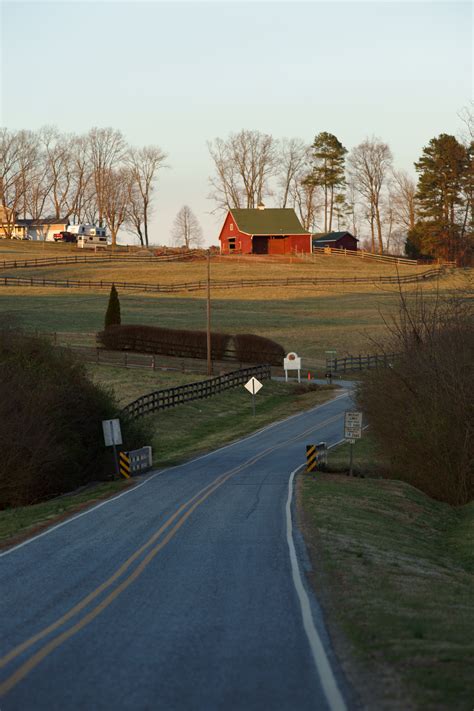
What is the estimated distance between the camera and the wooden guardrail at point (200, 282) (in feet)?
376

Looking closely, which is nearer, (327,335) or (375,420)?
(375,420)

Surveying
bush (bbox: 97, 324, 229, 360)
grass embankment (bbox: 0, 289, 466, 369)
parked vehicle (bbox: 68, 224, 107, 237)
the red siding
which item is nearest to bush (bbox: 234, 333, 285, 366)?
bush (bbox: 97, 324, 229, 360)

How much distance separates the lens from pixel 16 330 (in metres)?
38.0

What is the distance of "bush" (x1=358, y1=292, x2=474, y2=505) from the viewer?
2881 centimetres

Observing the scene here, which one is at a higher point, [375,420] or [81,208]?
[81,208]

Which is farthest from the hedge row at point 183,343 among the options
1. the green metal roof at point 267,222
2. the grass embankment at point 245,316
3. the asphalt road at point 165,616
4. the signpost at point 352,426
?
the green metal roof at point 267,222

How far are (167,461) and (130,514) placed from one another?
15.5 meters

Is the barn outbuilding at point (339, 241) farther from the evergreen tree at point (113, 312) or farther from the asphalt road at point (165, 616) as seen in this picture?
the asphalt road at point (165, 616)

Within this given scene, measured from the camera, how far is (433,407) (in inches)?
1159

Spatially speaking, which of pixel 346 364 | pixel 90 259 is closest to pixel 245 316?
pixel 346 364

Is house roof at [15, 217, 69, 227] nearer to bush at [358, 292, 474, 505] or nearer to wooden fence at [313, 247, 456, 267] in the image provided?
wooden fence at [313, 247, 456, 267]

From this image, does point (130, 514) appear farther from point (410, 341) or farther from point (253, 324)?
point (253, 324)

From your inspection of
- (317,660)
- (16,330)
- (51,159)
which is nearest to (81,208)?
(51,159)

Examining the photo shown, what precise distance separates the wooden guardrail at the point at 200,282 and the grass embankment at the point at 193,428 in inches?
2037
